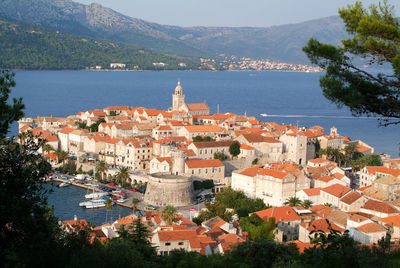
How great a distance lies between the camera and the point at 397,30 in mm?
14109

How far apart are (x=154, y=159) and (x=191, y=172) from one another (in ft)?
12.5

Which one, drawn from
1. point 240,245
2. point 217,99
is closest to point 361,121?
→ point 217,99

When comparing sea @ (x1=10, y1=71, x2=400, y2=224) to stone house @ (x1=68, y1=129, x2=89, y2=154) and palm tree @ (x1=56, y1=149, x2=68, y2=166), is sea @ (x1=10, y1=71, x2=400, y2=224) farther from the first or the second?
stone house @ (x1=68, y1=129, x2=89, y2=154)

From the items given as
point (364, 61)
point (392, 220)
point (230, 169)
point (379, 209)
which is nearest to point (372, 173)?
point (379, 209)

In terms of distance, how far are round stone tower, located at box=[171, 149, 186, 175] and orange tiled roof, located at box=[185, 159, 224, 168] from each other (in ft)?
2.05

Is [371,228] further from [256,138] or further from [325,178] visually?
[256,138]

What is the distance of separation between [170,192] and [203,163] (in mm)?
5192

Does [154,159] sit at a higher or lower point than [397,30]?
lower

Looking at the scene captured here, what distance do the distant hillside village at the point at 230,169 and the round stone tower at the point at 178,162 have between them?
0.09m

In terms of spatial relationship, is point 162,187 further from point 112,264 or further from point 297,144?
point 112,264

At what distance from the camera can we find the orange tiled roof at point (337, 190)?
3497 cm

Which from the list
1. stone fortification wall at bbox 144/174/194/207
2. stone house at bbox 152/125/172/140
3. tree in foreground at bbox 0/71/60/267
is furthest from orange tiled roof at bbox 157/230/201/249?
stone house at bbox 152/125/172/140

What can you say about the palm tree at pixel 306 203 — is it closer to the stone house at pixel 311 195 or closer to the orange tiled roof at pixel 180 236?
the stone house at pixel 311 195

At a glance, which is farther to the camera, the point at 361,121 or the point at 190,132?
the point at 361,121
